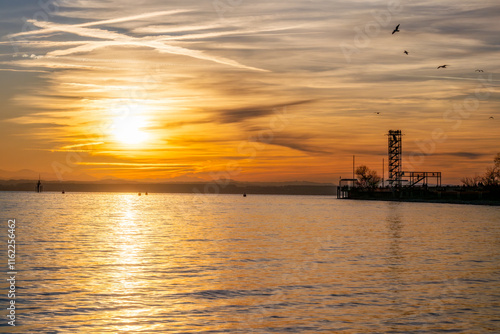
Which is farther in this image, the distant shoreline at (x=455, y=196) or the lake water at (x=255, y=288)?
the distant shoreline at (x=455, y=196)

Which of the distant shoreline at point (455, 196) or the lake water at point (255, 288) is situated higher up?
the distant shoreline at point (455, 196)

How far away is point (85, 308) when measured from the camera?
20.8m

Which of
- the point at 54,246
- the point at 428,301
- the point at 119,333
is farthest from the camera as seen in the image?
the point at 54,246

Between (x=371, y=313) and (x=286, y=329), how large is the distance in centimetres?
385

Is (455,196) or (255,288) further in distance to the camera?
(455,196)

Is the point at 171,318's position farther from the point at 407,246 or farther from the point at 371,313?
the point at 407,246

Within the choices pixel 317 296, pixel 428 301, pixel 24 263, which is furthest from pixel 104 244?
pixel 428 301

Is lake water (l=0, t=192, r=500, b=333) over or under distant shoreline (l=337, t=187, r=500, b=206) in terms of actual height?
under

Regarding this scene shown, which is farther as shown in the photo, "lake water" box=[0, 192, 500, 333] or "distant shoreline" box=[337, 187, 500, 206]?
"distant shoreline" box=[337, 187, 500, 206]

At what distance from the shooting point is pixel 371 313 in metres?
20.1

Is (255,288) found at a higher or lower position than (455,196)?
lower

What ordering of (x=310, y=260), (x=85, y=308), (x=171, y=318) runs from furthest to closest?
(x=310, y=260)
(x=85, y=308)
(x=171, y=318)

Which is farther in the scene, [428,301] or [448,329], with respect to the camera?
[428,301]

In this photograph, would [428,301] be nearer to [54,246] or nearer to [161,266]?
[161,266]
